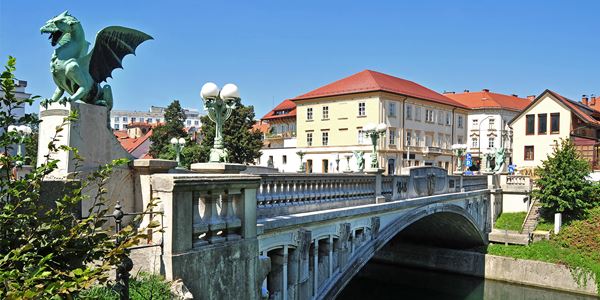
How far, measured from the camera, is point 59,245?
3672 mm

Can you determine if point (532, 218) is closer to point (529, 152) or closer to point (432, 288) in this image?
point (432, 288)

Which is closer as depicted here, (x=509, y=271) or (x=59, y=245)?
(x=59, y=245)

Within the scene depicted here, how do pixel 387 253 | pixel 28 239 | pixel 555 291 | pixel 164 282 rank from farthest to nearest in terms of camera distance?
pixel 387 253 → pixel 555 291 → pixel 164 282 → pixel 28 239

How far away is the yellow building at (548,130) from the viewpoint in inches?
1786

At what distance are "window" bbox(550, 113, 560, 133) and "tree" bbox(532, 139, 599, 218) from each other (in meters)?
17.8

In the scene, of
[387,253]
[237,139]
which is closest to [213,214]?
[387,253]

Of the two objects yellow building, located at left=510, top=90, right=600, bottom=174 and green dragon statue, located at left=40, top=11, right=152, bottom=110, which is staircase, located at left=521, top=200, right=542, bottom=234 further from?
green dragon statue, located at left=40, top=11, right=152, bottom=110

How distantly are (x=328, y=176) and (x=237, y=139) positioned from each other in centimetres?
3727

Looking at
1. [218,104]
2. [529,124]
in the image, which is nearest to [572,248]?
[218,104]

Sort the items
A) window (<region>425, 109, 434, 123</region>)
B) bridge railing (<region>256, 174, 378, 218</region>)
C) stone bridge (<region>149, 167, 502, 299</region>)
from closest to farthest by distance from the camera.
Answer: stone bridge (<region>149, 167, 502, 299</region>), bridge railing (<region>256, 174, 378, 218</region>), window (<region>425, 109, 434, 123</region>)

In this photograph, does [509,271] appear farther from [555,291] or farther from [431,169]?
[431,169]

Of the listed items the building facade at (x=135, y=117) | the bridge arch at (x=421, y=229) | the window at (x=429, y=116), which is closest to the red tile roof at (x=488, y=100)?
the window at (x=429, y=116)

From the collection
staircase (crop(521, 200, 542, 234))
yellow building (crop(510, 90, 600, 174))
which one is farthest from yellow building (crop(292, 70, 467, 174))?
staircase (crop(521, 200, 542, 234))

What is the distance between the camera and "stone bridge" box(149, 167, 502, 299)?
17.7ft
